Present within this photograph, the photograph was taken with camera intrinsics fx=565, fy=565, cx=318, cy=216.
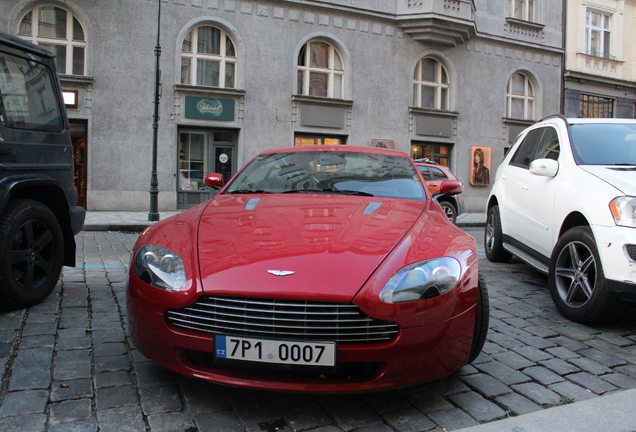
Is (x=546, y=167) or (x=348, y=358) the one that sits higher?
(x=546, y=167)

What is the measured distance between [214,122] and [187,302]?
15315mm

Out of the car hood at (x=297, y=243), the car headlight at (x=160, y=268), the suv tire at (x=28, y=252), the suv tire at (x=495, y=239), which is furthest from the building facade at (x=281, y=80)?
the car headlight at (x=160, y=268)

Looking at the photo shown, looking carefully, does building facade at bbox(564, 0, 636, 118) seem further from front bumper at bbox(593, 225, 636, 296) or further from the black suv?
the black suv

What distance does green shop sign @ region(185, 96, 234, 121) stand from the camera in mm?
16953

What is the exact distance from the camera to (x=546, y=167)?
490 centimetres

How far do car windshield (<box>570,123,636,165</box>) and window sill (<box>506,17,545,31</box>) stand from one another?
18.5 meters

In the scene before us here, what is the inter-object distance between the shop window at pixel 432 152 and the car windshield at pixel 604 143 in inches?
592

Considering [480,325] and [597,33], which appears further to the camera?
[597,33]

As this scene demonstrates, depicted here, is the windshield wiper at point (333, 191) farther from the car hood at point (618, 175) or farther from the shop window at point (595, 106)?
the shop window at point (595, 106)

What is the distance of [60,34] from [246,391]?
628 inches

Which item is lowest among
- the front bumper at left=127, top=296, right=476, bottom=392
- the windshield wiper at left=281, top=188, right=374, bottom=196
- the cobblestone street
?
the cobblestone street

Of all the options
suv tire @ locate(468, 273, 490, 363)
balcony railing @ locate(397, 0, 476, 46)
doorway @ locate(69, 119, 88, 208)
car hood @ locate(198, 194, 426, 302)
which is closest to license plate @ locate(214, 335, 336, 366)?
car hood @ locate(198, 194, 426, 302)

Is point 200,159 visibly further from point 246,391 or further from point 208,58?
point 246,391

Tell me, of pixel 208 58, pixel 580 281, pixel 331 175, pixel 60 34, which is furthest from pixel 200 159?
pixel 580 281
